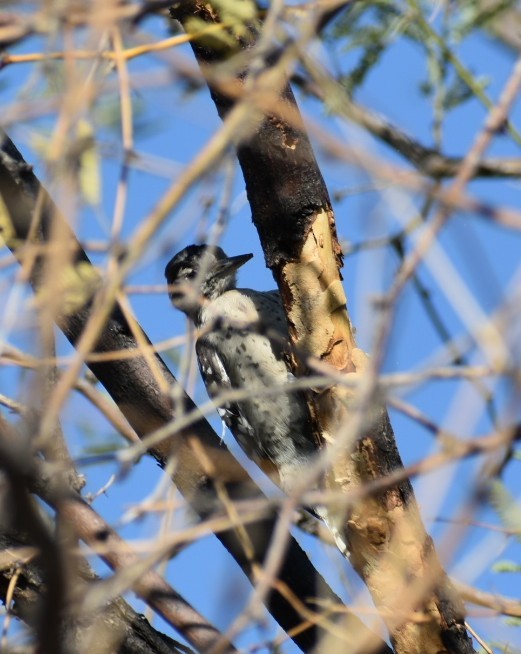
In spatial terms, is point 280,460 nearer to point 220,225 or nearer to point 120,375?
point 120,375

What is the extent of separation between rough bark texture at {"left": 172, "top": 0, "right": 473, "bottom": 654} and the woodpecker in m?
1.37

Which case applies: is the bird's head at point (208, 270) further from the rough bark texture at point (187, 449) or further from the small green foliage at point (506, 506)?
the small green foliage at point (506, 506)

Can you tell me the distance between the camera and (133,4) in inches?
80.7

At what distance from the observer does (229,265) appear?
5.61 m

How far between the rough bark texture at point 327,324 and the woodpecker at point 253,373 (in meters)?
1.37

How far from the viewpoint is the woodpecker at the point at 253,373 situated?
523 centimetres

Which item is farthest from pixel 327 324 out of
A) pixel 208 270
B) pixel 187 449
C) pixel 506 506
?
pixel 208 270

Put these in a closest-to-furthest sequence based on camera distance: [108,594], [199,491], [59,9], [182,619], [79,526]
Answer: [108,594]
[59,9]
[79,526]
[182,619]
[199,491]

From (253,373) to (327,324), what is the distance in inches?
66.1

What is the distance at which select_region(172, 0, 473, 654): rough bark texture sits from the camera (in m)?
3.31

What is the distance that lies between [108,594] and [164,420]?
194cm

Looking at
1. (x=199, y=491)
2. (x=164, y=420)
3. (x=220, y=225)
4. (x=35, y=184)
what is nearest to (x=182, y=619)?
(x=199, y=491)

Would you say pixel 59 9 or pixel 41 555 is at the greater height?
pixel 59 9

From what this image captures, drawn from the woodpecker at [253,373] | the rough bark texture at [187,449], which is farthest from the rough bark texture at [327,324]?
the woodpecker at [253,373]
